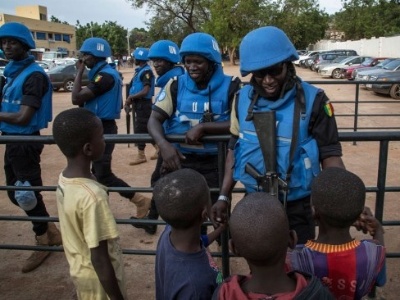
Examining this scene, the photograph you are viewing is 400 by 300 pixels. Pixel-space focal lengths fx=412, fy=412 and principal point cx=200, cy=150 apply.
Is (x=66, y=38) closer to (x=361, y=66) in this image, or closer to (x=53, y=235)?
(x=361, y=66)

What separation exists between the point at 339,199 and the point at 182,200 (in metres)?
0.60

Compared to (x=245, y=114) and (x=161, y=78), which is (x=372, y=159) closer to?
(x=161, y=78)

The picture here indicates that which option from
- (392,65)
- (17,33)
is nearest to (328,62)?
(392,65)

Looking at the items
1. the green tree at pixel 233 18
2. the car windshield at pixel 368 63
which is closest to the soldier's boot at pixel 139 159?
the car windshield at pixel 368 63

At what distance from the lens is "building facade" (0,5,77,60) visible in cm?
5816

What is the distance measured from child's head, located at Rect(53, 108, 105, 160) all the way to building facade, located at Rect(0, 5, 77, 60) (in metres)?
Result: 55.4

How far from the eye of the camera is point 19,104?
10.5ft

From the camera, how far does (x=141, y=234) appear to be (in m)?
4.05

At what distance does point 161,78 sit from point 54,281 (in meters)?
2.47

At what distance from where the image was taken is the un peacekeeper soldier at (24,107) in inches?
124

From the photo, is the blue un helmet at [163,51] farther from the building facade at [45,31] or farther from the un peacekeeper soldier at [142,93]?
the building facade at [45,31]

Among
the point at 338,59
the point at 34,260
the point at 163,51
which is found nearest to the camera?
the point at 34,260

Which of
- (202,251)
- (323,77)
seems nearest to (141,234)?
(202,251)

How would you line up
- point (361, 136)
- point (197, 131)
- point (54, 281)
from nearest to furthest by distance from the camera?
1. point (361, 136)
2. point (197, 131)
3. point (54, 281)
